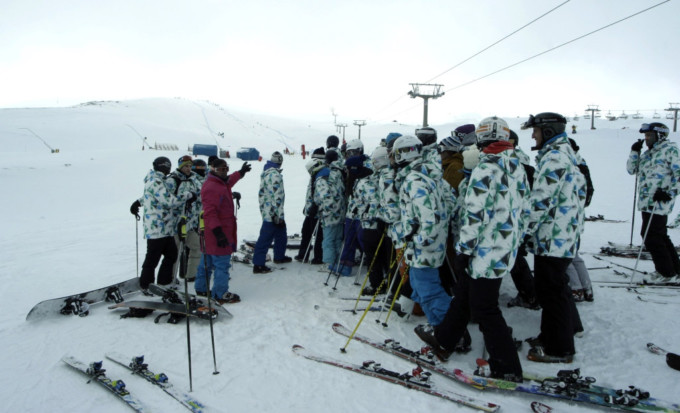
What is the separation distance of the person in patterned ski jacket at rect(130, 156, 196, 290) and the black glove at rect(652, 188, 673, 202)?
22.4ft

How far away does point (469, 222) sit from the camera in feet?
10.9

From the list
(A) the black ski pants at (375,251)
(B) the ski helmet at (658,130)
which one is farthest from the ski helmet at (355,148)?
(B) the ski helmet at (658,130)

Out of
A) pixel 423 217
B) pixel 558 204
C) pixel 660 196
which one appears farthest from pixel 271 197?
pixel 660 196

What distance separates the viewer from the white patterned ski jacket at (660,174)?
18.8 feet

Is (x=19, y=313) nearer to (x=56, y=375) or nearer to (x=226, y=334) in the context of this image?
(x=56, y=375)

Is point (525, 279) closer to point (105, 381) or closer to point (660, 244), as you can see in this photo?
point (660, 244)

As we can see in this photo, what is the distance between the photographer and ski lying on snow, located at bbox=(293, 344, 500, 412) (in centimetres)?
304

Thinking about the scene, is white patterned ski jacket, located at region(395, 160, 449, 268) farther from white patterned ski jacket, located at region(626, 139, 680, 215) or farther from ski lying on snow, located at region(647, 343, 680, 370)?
white patterned ski jacket, located at region(626, 139, 680, 215)

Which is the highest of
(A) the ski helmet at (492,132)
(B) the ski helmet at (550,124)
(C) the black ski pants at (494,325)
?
(B) the ski helmet at (550,124)

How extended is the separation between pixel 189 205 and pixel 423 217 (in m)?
4.09

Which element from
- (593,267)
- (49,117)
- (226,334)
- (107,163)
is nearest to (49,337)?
(226,334)

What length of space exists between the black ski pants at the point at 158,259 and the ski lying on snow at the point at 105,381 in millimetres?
2182

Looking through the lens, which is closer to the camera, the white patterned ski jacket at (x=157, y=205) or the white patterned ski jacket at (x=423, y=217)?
the white patterned ski jacket at (x=423, y=217)

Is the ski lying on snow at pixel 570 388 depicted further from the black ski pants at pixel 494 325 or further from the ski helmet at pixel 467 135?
the ski helmet at pixel 467 135
